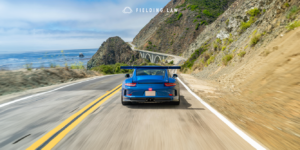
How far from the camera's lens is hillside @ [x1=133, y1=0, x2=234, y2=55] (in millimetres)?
96438

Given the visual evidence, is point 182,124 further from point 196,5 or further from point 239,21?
point 196,5

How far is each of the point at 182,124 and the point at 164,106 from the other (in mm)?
1845

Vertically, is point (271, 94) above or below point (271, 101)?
above

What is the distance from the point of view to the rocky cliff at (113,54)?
136 metres

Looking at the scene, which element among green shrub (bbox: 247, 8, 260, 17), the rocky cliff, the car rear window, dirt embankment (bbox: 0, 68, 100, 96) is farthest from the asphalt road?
the rocky cliff

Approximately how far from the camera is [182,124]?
4.50 m

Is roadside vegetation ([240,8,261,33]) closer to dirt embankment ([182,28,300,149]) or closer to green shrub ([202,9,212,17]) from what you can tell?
dirt embankment ([182,28,300,149])

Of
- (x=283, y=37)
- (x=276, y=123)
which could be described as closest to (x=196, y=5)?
(x=283, y=37)

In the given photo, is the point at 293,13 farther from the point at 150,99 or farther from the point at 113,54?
the point at 113,54

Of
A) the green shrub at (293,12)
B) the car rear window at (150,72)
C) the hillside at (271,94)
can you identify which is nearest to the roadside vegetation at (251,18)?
the hillside at (271,94)

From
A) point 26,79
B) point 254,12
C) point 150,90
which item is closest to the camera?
point 150,90

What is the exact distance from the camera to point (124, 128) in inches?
167

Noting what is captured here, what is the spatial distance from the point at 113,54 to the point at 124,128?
142m

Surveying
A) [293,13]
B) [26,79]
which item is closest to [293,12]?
[293,13]
